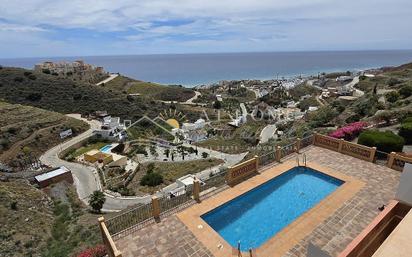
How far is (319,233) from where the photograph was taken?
347 inches

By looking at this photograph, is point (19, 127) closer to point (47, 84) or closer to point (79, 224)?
point (47, 84)

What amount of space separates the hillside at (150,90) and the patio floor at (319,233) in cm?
9227

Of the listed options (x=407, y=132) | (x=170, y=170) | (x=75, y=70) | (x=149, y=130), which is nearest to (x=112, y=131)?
(x=149, y=130)

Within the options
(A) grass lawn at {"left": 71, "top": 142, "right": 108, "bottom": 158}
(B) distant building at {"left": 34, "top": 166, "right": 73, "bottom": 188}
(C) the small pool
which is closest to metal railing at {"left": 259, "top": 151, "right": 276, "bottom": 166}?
Result: (B) distant building at {"left": 34, "top": 166, "right": 73, "bottom": 188}

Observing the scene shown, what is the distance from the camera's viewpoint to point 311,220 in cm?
955

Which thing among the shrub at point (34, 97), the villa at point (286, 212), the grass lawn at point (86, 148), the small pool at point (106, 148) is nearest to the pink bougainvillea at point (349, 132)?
the villa at point (286, 212)

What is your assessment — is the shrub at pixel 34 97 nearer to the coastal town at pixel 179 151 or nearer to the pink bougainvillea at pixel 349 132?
the coastal town at pixel 179 151

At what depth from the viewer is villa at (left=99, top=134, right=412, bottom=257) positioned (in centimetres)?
773

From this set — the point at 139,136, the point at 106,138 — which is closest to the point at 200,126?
the point at 139,136

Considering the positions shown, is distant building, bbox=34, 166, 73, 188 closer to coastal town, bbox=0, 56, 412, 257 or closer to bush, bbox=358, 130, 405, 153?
coastal town, bbox=0, 56, 412, 257

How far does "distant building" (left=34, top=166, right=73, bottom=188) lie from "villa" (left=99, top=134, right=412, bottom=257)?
28094 mm

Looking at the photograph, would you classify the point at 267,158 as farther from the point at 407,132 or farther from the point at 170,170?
the point at 170,170

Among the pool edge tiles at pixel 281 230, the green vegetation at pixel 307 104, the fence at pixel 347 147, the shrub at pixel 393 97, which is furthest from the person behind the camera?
the green vegetation at pixel 307 104

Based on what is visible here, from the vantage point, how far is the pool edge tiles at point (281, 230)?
847 cm
